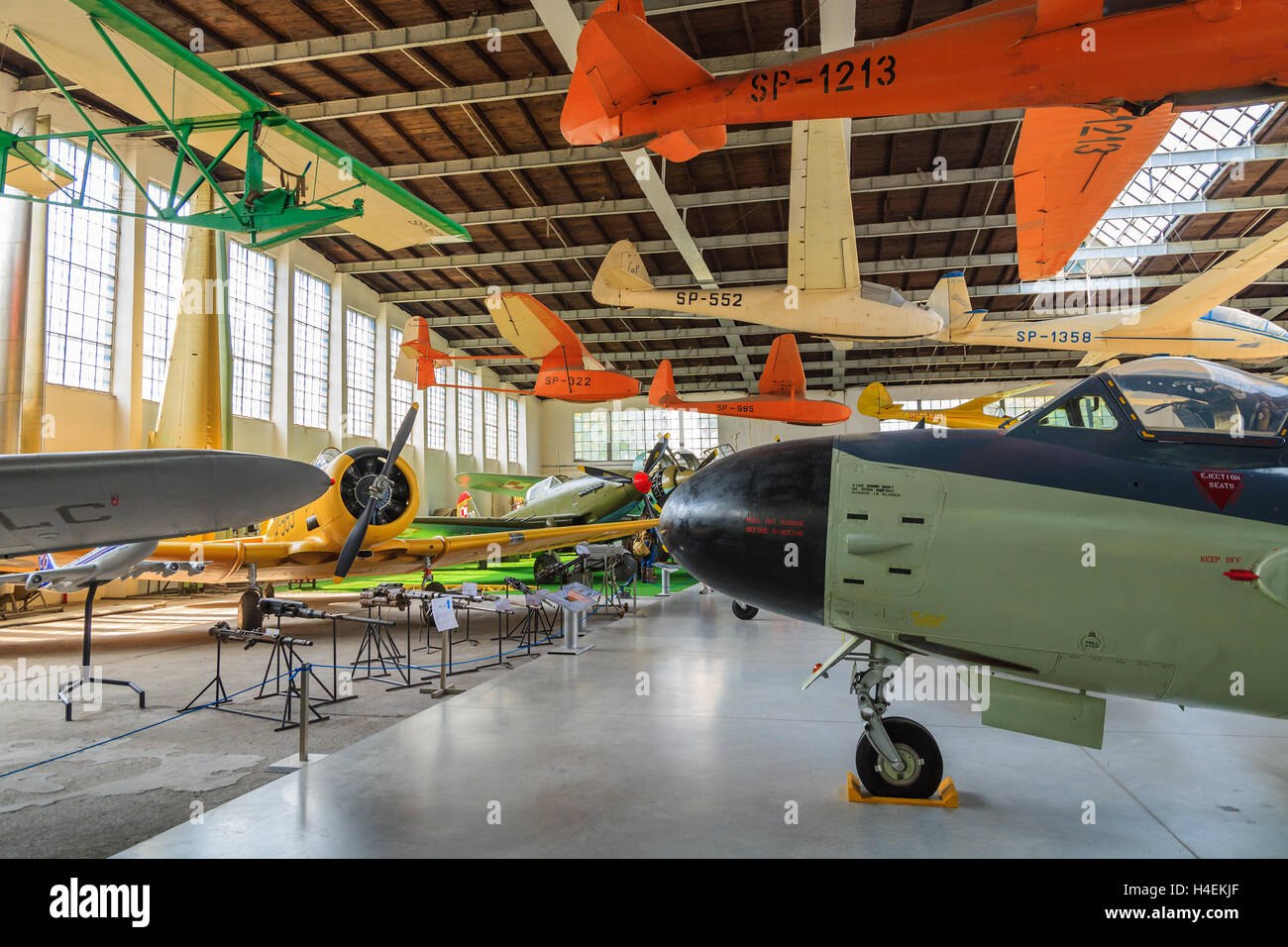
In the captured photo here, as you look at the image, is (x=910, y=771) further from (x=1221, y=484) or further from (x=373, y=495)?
(x=373, y=495)

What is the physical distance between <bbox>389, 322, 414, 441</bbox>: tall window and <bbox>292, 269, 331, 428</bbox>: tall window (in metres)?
3.29

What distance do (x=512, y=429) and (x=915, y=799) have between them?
125ft

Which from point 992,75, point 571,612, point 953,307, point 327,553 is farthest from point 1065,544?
point 953,307

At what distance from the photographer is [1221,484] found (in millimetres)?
2822

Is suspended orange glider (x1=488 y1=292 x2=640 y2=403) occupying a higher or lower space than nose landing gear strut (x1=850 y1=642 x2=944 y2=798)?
higher

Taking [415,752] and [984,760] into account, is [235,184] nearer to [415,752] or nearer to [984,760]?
[415,752]

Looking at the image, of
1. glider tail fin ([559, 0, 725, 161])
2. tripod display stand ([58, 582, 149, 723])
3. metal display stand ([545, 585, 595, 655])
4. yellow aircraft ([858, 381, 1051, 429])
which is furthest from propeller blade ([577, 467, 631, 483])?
tripod display stand ([58, 582, 149, 723])

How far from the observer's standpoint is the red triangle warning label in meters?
2.80

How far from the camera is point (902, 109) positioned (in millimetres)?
6113

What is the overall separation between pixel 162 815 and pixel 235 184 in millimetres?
18965

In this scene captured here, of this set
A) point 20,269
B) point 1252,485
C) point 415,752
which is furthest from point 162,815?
point 20,269

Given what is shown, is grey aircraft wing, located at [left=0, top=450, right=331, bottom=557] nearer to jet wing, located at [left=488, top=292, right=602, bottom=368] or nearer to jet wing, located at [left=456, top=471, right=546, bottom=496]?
jet wing, located at [left=488, top=292, right=602, bottom=368]

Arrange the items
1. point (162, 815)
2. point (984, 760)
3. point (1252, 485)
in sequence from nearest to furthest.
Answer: point (1252, 485)
point (162, 815)
point (984, 760)
